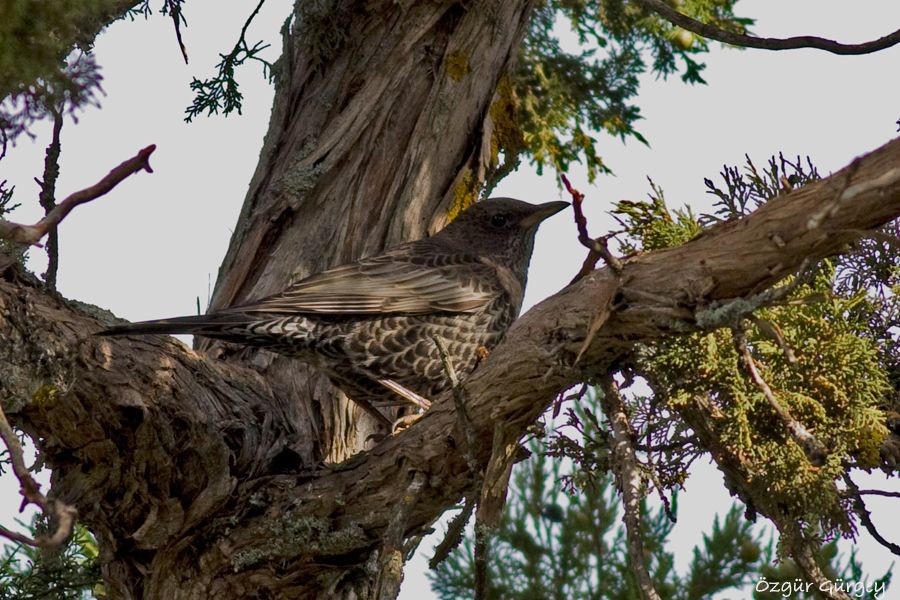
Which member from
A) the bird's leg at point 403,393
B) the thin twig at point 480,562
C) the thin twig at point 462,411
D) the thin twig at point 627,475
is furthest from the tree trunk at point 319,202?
the thin twig at point 627,475

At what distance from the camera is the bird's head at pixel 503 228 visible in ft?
19.5

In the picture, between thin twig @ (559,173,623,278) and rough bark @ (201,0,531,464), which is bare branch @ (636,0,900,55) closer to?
rough bark @ (201,0,531,464)

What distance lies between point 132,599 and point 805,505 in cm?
255

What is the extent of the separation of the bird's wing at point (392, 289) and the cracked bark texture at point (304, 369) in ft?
1.07

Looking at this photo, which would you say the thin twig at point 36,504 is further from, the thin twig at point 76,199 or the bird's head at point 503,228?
the bird's head at point 503,228

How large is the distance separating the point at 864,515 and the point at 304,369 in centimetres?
255

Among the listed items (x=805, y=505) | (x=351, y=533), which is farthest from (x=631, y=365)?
(x=351, y=533)

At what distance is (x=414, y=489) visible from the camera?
383 centimetres

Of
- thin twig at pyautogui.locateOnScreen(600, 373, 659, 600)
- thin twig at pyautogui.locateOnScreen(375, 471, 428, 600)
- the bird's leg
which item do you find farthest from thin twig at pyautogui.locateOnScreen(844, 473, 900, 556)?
the bird's leg

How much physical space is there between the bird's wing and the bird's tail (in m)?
0.09

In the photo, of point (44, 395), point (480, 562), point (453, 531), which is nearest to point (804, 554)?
point (480, 562)

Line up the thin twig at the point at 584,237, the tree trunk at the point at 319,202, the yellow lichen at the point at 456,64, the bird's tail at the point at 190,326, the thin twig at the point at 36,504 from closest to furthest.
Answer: the thin twig at the point at 36,504, the thin twig at the point at 584,237, the bird's tail at the point at 190,326, the tree trunk at the point at 319,202, the yellow lichen at the point at 456,64

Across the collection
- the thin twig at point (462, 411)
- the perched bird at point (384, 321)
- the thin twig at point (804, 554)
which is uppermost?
the perched bird at point (384, 321)

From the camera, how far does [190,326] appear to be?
432cm
